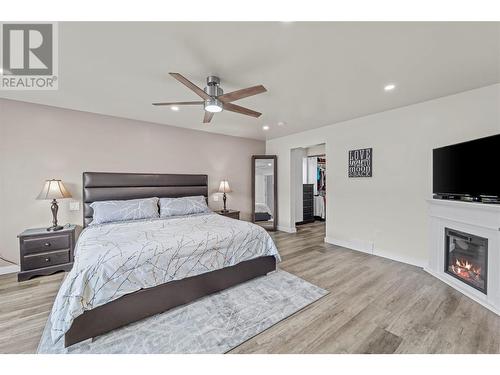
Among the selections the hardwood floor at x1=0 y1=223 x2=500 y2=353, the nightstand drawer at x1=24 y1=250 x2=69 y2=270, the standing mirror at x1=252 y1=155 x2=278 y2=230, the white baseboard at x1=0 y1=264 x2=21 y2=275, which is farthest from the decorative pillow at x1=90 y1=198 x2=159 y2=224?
the standing mirror at x1=252 y1=155 x2=278 y2=230

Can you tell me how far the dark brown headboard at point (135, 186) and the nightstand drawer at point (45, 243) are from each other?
1.46 ft

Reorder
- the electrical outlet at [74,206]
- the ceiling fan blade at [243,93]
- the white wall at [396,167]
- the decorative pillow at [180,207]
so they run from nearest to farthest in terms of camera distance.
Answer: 1. the ceiling fan blade at [243,93]
2. the white wall at [396,167]
3. the electrical outlet at [74,206]
4. the decorative pillow at [180,207]

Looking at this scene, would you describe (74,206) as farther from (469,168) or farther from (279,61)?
(469,168)

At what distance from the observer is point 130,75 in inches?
86.0

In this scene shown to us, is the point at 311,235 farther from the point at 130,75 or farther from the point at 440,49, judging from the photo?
the point at 130,75

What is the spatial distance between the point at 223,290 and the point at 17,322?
6.17ft

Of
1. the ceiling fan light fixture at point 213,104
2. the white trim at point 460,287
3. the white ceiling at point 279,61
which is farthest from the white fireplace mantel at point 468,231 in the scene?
the ceiling fan light fixture at point 213,104

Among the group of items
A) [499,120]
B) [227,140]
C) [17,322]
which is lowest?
[17,322]

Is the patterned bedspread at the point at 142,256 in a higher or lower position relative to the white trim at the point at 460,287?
higher

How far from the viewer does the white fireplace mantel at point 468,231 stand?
6.55ft

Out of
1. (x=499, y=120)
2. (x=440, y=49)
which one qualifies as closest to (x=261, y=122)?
(x=440, y=49)

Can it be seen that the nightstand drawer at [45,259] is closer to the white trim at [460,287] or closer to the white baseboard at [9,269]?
the white baseboard at [9,269]

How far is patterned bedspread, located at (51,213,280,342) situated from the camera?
152 cm

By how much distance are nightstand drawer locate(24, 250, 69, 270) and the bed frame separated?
0.57 m
